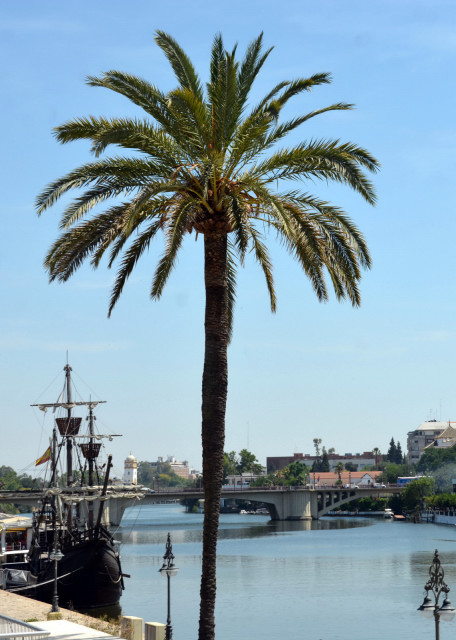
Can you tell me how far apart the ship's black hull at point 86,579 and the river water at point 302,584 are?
84.8 inches

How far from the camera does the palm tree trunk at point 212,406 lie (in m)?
23.7

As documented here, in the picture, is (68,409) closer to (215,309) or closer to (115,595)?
(115,595)

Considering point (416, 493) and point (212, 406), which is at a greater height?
point (212, 406)

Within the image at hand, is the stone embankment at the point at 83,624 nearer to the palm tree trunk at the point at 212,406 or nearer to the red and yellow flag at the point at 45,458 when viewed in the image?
the palm tree trunk at the point at 212,406

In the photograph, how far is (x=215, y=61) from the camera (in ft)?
82.9

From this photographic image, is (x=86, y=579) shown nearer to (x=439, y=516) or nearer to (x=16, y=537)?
(x=16, y=537)

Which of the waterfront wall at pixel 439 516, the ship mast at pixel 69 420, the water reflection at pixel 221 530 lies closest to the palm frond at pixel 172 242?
the ship mast at pixel 69 420

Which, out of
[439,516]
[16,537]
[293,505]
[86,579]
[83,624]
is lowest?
[86,579]

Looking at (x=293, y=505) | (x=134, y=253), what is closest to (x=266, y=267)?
(x=134, y=253)

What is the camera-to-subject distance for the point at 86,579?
59688 mm

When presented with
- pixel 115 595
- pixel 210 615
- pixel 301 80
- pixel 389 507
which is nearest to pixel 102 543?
pixel 115 595

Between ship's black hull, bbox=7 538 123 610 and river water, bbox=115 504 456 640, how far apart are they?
2.15 m

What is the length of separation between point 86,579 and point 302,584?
20161 millimetres

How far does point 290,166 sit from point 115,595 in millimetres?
43359
